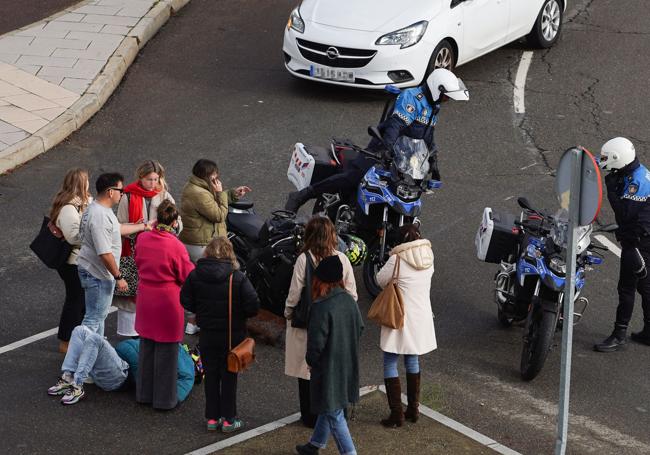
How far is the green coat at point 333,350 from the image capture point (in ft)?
24.6

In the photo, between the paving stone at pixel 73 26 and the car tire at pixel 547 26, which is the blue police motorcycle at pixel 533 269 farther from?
the paving stone at pixel 73 26

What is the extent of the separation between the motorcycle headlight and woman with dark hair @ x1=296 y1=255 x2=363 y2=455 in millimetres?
2204

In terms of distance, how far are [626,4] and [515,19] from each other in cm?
353

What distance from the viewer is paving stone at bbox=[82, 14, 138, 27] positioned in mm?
17092

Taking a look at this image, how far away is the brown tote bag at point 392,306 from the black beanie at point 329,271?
27.9 inches

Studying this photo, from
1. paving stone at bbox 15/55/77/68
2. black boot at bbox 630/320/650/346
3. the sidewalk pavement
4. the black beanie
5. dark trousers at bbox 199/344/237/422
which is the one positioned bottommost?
the sidewalk pavement

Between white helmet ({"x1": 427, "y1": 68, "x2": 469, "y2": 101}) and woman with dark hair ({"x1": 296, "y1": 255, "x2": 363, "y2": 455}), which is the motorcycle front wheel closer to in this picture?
woman with dark hair ({"x1": 296, "y1": 255, "x2": 363, "y2": 455})

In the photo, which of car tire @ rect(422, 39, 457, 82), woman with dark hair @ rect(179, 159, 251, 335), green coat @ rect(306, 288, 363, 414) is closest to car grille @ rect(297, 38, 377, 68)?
car tire @ rect(422, 39, 457, 82)

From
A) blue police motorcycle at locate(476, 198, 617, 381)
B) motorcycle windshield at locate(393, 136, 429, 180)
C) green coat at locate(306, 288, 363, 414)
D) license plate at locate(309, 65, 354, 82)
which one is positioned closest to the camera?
green coat at locate(306, 288, 363, 414)

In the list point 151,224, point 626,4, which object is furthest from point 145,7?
point 151,224

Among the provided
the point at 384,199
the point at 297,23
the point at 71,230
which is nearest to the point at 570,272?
the point at 384,199

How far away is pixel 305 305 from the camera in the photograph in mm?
7895

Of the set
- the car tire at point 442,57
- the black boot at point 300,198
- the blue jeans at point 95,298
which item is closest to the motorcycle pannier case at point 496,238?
the black boot at point 300,198

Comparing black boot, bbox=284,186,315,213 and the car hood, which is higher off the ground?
the car hood
